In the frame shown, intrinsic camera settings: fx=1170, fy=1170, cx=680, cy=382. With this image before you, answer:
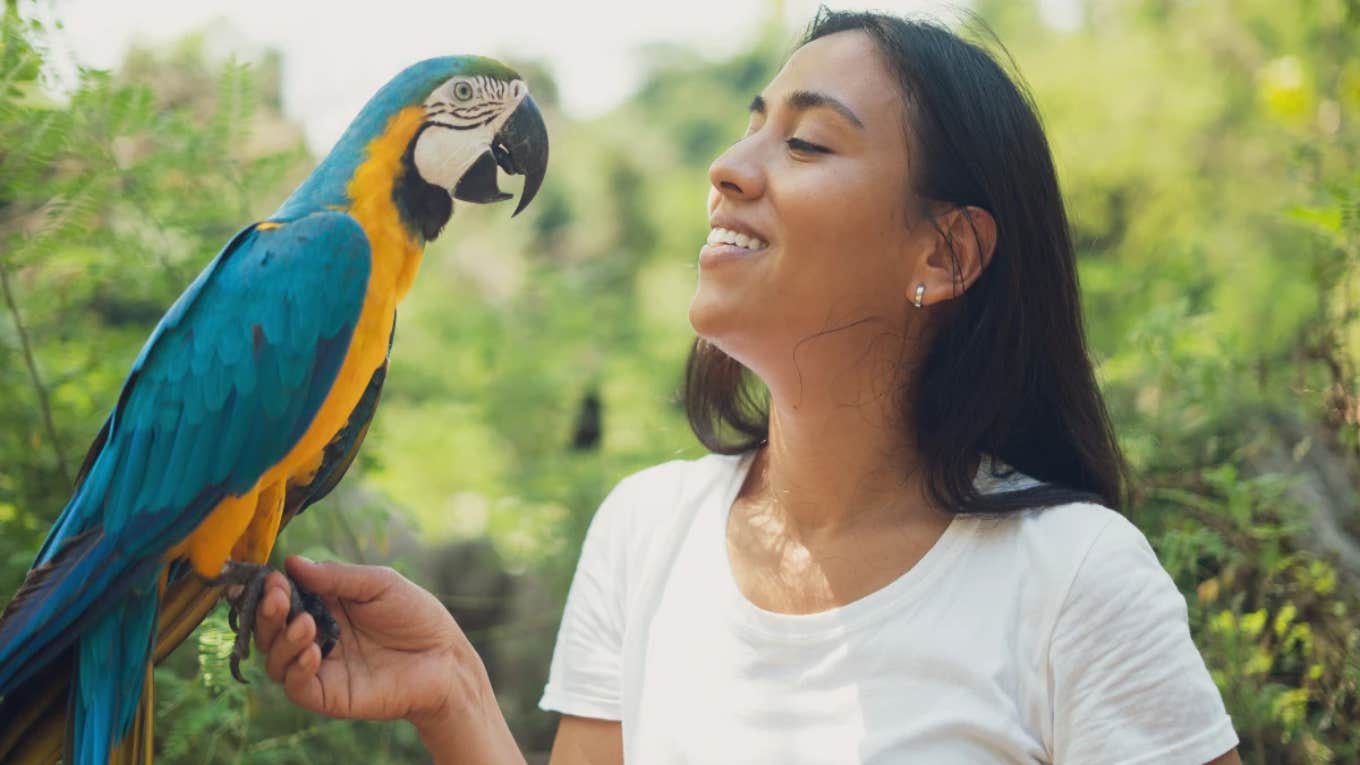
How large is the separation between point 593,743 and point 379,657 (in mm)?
404

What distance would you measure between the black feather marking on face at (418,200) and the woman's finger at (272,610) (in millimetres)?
383

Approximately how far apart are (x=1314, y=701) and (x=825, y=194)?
1232 millimetres

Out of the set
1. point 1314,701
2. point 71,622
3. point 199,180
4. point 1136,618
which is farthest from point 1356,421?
point 199,180

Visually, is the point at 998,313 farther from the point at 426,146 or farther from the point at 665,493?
the point at 426,146

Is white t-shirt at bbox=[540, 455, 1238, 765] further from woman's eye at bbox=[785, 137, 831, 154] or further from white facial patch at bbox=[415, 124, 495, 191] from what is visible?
white facial patch at bbox=[415, 124, 495, 191]

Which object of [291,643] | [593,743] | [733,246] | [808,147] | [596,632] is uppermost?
[808,147]

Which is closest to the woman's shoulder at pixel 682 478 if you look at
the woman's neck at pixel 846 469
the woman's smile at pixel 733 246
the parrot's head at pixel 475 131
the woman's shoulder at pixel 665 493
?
the woman's shoulder at pixel 665 493

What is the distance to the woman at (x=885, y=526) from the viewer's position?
132 centimetres

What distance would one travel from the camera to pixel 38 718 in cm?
111

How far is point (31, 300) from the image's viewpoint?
1945 millimetres

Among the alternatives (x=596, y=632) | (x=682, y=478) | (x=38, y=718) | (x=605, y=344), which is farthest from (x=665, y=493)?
(x=605, y=344)

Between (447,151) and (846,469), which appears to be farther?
(846,469)

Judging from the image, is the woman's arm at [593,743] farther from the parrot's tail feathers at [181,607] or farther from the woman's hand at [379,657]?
the parrot's tail feathers at [181,607]

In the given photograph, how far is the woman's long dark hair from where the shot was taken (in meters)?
1.47
